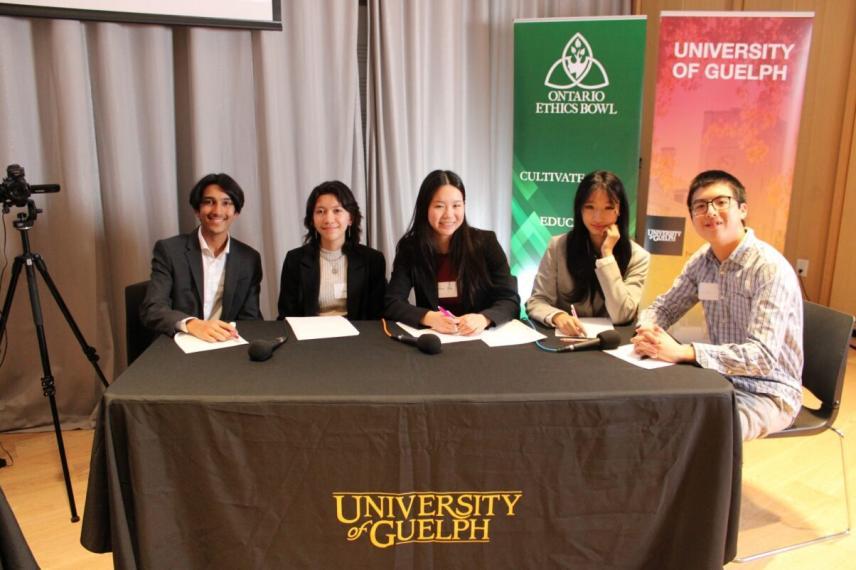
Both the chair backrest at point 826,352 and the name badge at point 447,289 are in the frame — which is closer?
the chair backrest at point 826,352

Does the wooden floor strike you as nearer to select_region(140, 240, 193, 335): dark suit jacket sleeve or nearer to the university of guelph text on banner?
select_region(140, 240, 193, 335): dark suit jacket sleeve

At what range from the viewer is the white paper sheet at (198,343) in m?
1.88

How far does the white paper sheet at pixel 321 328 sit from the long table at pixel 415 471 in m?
0.37

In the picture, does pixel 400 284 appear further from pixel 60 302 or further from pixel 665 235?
pixel 665 235

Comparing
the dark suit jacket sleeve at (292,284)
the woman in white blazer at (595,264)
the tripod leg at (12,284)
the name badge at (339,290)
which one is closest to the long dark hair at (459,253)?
the woman in white blazer at (595,264)

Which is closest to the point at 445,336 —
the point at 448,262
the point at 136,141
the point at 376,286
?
the point at 448,262

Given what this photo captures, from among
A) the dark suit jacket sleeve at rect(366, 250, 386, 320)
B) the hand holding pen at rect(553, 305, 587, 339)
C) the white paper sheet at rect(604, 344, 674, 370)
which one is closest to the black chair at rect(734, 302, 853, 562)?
the white paper sheet at rect(604, 344, 674, 370)

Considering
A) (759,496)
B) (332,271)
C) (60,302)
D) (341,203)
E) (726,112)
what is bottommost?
(759,496)

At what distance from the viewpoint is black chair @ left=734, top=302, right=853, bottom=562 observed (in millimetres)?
1999

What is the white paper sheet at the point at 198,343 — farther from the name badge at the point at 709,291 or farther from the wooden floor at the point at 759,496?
the name badge at the point at 709,291

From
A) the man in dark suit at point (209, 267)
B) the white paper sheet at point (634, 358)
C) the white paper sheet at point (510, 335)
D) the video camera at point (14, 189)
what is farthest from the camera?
the man in dark suit at point (209, 267)

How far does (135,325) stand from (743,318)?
6.79ft

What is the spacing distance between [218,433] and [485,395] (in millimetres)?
639

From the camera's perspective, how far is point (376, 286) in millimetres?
2611
